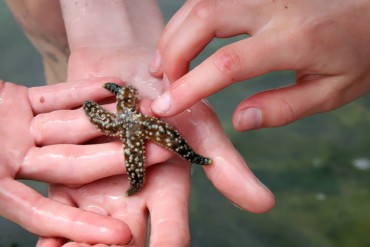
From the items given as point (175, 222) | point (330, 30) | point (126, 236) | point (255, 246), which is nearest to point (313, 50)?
point (330, 30)

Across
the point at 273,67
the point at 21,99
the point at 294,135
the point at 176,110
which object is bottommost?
the point at 294,135

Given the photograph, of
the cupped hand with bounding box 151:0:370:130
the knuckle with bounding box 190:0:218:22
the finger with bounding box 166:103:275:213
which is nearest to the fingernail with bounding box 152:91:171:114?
the cupped hand with bounding box 151:0:370:130

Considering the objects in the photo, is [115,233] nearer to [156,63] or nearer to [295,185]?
[156,63]

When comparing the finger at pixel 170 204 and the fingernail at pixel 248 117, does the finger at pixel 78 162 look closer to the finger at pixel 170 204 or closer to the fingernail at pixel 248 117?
the finger at pixel 170 204

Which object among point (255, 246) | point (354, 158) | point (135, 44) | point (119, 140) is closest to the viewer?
point (119, 140)

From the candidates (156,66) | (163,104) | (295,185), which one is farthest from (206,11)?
(295,185)

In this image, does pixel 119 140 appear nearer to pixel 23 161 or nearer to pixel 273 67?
pixel 23 161

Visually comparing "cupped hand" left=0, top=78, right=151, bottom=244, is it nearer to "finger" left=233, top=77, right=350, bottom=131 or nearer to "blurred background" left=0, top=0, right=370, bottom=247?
"finger" left=233, top=77, right=350, bottom=131
